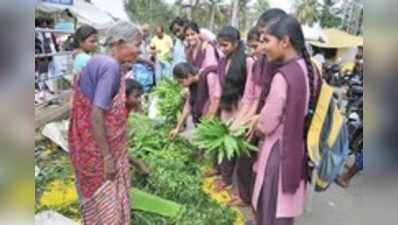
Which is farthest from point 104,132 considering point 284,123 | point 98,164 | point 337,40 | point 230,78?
point 337,40

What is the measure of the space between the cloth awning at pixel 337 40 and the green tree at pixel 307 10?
0.08m

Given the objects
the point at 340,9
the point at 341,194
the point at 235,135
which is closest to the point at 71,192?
the point at 235,135

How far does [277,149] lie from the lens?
2.04 metres

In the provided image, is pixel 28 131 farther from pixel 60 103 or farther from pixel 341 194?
pixel 341 194

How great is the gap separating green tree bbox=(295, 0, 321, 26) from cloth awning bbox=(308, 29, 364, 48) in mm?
77

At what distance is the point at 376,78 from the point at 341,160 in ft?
3.68

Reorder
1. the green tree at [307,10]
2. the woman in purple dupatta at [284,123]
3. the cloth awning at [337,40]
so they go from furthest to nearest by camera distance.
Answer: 1. the woman in purple dupatta at [284,123]
2. the green tree at [307,10]
3. the cloth awning at [337,40]

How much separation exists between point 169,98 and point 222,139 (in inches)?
20.1

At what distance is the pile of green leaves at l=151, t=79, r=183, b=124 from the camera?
2.54m

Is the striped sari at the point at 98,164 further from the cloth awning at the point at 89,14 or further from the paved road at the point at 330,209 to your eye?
the paved road at the point at 330,209

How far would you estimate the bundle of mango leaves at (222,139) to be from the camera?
2.14 m

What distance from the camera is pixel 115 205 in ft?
6.66

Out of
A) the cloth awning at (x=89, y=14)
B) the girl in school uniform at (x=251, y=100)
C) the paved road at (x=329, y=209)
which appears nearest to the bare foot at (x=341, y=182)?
the paved road at (x=329, y=209)

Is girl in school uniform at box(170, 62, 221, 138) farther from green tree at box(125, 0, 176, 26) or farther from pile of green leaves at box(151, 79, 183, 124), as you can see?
green tree at box(125, 0, 176, 26)
